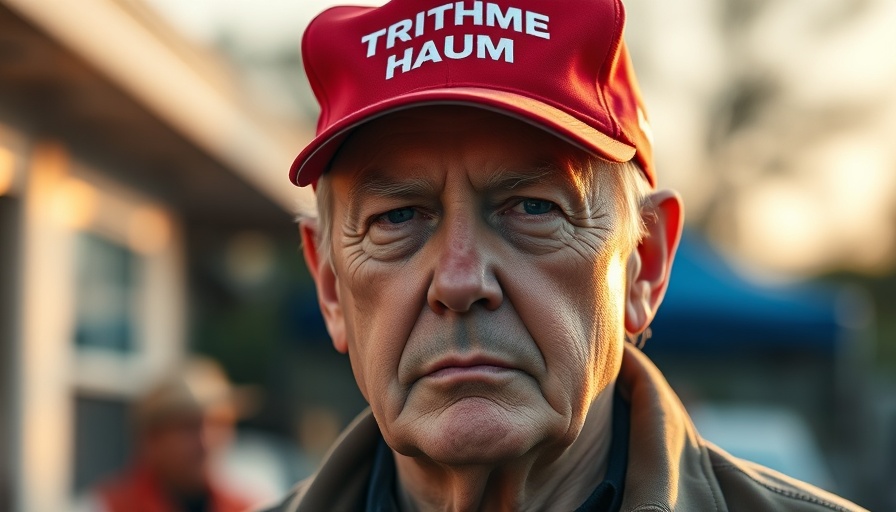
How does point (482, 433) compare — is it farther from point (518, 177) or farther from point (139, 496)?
point (139, 496)

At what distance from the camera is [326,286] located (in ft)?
7.54

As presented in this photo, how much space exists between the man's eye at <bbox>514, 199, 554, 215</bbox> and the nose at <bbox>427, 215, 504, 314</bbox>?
0.34 feet

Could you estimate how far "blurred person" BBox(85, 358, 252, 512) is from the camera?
17.5 ft

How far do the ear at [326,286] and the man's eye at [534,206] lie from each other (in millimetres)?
438

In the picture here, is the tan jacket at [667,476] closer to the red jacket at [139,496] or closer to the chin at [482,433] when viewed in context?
the chin at [482,433]

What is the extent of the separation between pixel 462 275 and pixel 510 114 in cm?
28

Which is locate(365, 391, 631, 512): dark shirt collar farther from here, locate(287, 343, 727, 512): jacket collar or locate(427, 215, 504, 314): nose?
locate(427, 215, 504, 314): nose

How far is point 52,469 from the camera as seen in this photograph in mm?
6004

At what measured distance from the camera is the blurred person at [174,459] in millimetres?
5324

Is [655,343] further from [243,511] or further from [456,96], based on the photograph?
[456,96]

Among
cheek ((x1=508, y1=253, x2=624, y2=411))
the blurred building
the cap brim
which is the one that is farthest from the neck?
the blurred building

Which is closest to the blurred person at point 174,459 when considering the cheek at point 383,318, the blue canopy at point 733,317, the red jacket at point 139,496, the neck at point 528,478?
the red jacket at point 139,496

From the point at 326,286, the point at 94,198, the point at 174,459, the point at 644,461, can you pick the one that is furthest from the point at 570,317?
the point at 94,198

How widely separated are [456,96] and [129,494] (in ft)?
13.2
